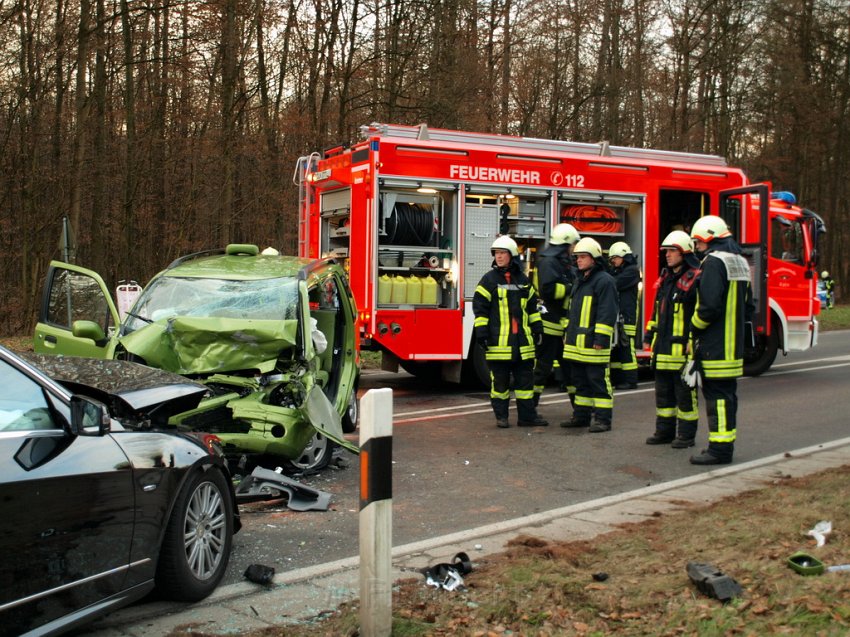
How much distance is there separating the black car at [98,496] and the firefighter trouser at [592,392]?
17.3 ft

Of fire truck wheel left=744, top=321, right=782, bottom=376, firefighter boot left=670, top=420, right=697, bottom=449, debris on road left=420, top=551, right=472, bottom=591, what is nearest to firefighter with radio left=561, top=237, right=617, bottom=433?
firefighter boot left=670, top=420, right=697, bottom=449

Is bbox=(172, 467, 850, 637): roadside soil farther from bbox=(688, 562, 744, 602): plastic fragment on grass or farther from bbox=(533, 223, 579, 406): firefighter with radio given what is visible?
bbox=(533, 223, 579, 406): firefighter with radio

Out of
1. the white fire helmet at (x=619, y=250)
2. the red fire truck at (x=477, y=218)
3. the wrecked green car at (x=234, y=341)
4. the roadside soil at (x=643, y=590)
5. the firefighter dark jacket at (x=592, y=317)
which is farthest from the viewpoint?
the white fire helmet at (x=619, y=250)

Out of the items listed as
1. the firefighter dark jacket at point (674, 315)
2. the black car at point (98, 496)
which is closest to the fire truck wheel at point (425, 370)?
the firefighter dark jacket at point (674, 315)

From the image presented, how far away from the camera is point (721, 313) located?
25.4 feet

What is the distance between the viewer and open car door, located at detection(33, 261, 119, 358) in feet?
23.2

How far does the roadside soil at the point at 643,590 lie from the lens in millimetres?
3883

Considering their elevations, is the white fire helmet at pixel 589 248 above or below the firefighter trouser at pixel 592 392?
above

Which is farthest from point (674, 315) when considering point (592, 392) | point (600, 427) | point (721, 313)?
point (600, 427)

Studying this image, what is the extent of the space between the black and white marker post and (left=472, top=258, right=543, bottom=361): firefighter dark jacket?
5680 mm

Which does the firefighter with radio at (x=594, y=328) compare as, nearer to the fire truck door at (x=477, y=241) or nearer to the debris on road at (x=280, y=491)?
the fire truck door at (x=477, y=241)

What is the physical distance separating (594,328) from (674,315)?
1.14m

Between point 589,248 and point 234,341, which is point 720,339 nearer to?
point 589,248

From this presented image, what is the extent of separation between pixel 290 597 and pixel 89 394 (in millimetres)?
1355
